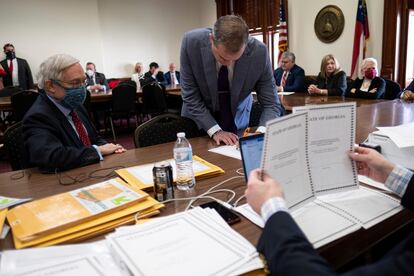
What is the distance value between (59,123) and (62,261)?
1.00m

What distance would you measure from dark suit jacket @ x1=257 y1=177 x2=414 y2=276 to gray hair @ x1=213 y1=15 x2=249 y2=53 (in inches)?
43.8

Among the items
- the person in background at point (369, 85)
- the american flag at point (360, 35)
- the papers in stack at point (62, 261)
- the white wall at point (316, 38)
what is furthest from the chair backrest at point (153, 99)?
the papers in stack at point (62, 261)

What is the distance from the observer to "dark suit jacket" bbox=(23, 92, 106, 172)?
150 cm

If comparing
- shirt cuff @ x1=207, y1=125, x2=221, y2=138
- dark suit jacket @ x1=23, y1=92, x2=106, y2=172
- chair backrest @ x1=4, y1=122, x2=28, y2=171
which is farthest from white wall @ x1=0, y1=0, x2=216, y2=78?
shirt cuff @ x1=207, y1=125, x2=221, y2=138

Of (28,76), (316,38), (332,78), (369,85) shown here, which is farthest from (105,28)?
(369,85)

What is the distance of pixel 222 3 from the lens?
8906 millimetres

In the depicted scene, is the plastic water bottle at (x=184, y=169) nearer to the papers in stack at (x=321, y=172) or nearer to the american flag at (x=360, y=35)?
the papers in stack at (x=321, y=172)

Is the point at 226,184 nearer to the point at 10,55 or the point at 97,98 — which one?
the point at 97,98

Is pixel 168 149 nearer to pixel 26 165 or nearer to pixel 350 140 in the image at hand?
pixel 26 165

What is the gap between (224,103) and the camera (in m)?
2.14

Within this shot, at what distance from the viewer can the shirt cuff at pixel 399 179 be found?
1042 mm

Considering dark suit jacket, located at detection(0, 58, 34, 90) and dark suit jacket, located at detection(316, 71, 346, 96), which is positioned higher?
dark suit jacket, located at detection(0, 58, 34, 90)

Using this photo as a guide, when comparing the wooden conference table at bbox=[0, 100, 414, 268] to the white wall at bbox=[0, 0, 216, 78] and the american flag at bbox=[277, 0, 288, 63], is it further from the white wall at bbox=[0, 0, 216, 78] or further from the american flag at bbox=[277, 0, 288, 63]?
the white wall at bbox=[0, 0, 216, 78]

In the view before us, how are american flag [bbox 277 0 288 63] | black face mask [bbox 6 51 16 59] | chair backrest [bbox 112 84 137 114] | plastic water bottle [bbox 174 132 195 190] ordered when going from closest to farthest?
plastic water bottle [bbox 174 132 195 190] → chair backrest [bbox 112 84 137 114] → american flag [bbox 277 0 288 63] → black face mask [bbox 6 51 16 59]
